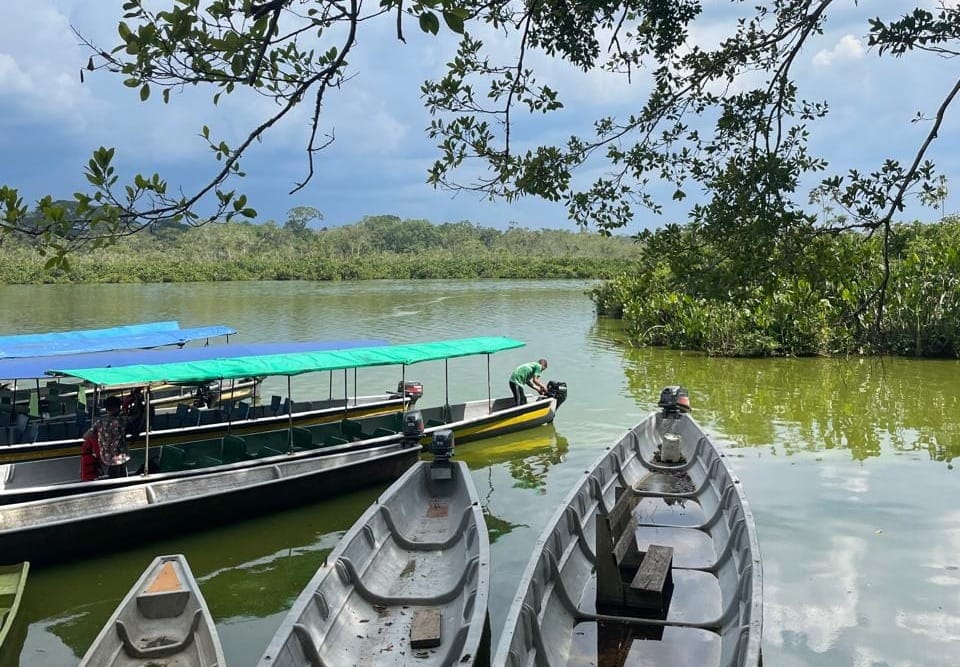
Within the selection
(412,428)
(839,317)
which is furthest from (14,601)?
(839,317)

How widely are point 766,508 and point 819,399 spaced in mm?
7184

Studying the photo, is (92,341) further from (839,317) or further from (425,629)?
(839,317)

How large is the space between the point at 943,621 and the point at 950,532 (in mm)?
2246

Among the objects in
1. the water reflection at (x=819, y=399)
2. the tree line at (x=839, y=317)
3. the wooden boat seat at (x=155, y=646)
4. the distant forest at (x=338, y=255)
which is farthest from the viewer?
the distant forest at (x=338, y=255)

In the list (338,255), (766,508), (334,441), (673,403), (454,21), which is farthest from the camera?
(338,255)

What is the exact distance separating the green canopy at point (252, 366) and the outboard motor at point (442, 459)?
94.2 inches

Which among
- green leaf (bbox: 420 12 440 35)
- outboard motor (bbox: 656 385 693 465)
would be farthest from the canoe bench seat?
outboard motor (bbox: 656 385 693 465)

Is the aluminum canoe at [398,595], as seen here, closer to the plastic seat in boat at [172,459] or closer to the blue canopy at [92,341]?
the plastic seat in boat at [172,459]

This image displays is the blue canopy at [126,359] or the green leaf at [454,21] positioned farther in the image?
the blue canopy at [126,359]

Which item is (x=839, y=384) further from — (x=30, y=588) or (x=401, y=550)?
(x=30, y=588)

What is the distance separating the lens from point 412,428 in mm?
9828

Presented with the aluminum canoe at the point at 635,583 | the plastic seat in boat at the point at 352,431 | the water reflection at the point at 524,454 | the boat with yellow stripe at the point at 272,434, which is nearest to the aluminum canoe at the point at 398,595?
the aluminum canoe at the point at 635,583

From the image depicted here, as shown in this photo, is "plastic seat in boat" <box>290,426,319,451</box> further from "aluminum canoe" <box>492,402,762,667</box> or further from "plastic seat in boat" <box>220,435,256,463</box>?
"aluminum canoe" <box>492,402,762,667</box>

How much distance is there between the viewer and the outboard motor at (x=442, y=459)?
320 inches
